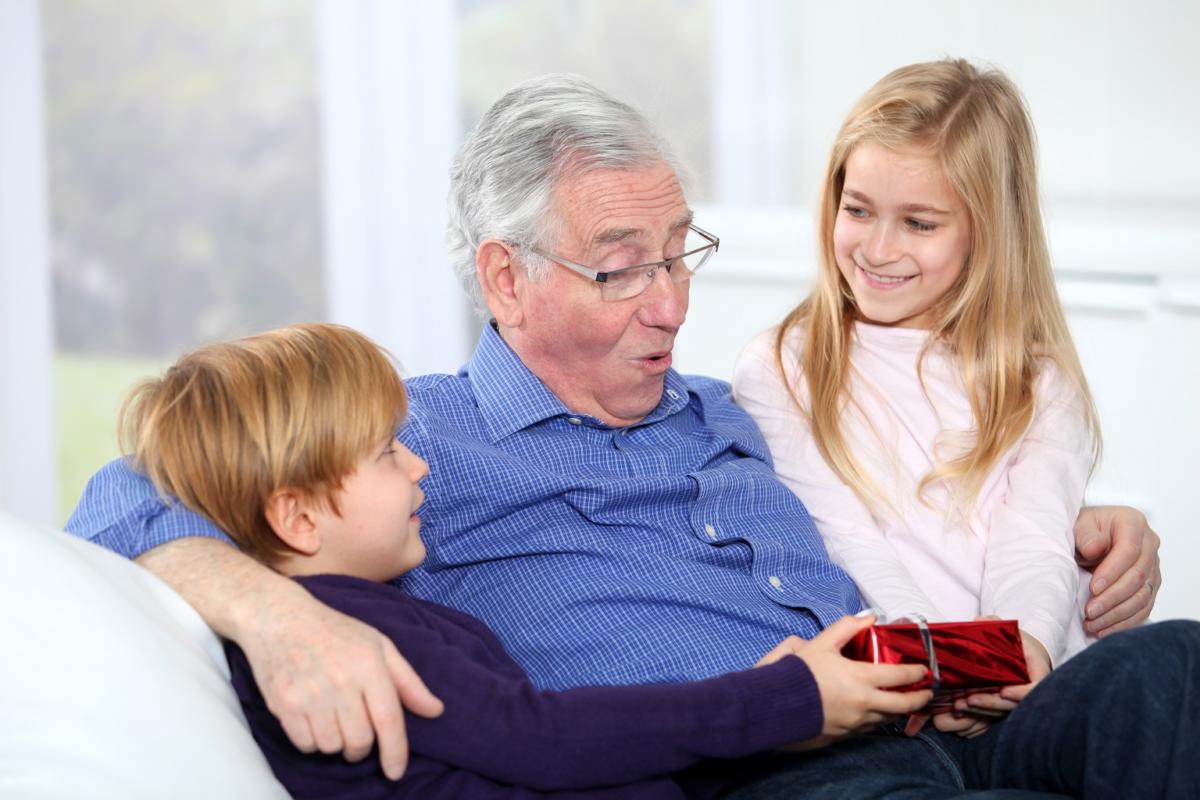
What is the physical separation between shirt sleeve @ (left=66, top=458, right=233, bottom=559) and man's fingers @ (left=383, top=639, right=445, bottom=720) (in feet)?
0.92

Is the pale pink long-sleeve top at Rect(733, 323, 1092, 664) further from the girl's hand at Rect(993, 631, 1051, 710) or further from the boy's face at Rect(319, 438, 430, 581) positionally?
the boy's face at Rect(319, 438, 430, 581)

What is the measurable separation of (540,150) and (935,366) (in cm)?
72

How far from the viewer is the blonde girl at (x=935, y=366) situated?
6.61ft

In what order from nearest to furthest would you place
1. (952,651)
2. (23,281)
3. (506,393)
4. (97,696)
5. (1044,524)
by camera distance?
(97,696) < (952,651) < (506,393) < (1044,524) < (23,281)

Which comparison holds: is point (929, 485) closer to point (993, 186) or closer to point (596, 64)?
point (993, 186)

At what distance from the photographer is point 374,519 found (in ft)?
4.80

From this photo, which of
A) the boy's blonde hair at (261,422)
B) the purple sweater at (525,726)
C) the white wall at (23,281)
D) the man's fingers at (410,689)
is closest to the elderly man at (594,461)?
the boy's blonde hair at (261,422)

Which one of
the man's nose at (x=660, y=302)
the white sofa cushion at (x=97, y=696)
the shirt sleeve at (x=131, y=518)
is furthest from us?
the man's nose at (x=660, y=302)

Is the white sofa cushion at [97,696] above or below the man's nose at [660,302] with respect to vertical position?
below

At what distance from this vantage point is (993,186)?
211cm

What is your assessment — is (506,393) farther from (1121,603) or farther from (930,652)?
(1121,603)

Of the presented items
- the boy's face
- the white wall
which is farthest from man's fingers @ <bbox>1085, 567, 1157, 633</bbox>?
the white wall

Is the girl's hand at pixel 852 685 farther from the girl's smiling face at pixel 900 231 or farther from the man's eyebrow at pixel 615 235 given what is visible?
the girl's smiling face at pixel 900 231

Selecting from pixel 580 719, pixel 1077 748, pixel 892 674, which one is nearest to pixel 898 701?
pixel 892 674
